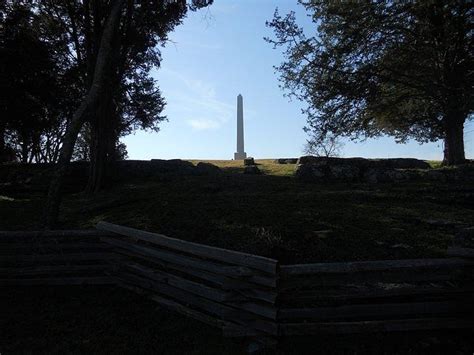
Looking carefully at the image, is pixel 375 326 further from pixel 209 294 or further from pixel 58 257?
pixel 58 257

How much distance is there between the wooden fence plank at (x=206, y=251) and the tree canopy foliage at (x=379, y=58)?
10.3 m

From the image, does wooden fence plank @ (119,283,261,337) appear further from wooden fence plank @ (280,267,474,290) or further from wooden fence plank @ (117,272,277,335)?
wooden fence plank @ (280,267,474,290)

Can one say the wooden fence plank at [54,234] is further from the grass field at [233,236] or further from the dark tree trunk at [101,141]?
the dark tree trunk at [101,141]

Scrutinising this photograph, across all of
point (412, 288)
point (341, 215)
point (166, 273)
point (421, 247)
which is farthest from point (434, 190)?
point (166, 273)

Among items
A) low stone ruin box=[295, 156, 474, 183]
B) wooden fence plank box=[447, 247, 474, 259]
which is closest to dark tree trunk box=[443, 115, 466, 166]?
low stone ruin box=[295, 156, 474, 183]

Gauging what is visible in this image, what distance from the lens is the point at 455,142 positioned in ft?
82.4

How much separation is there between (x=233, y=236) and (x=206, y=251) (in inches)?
81.9

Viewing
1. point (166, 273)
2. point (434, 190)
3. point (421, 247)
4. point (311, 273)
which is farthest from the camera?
point (434, 190)

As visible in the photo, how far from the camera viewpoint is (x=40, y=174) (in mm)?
20266

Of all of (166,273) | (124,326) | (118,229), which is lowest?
(124,326)

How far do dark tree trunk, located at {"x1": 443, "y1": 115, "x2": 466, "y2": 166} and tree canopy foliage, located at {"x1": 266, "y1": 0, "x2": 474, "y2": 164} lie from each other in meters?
4.57

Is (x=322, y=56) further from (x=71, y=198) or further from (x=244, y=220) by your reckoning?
(x=71, y=198)

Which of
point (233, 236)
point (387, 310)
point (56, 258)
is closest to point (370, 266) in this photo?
point (387, 310)

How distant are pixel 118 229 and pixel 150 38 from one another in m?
16.1
